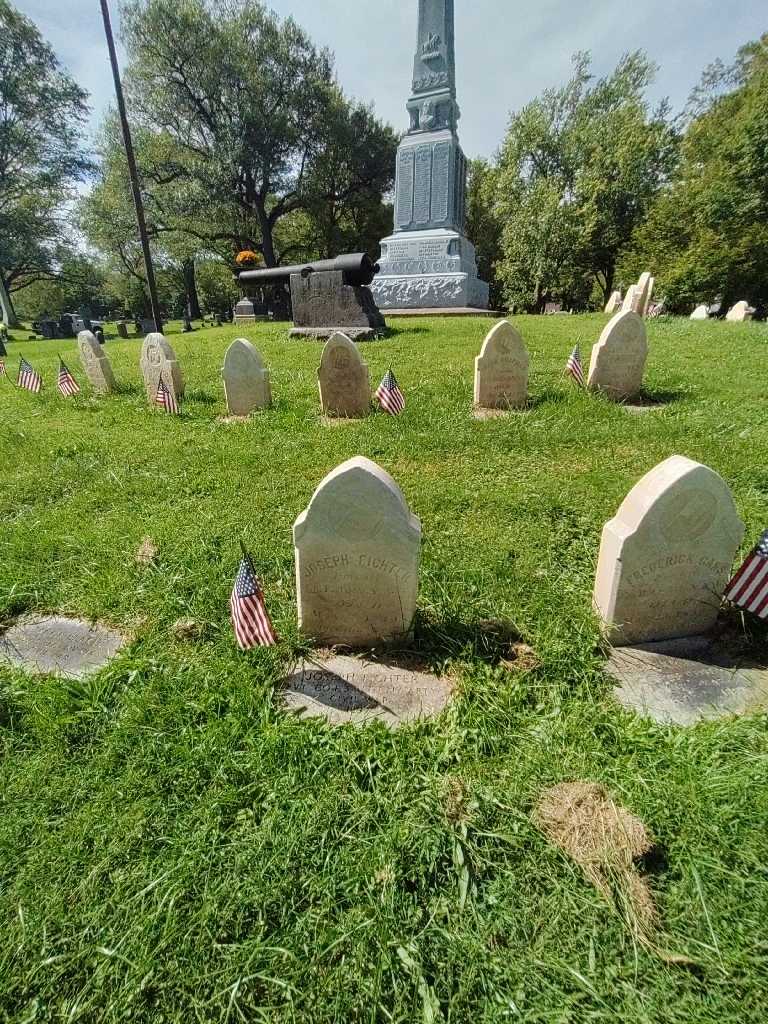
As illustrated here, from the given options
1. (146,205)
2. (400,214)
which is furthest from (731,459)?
(146,205)

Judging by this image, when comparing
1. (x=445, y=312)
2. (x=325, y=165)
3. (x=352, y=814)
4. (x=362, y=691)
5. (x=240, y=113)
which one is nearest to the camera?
(x=352, y=814)

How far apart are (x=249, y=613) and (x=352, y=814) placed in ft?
3.34

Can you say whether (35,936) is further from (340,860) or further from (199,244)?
(199,244)

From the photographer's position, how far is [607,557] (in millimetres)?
2461

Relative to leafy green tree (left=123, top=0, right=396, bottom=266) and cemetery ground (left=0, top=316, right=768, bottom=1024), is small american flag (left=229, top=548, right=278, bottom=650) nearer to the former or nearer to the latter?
cemetery ground (left=0, top=316, right=768, bottom=1024)

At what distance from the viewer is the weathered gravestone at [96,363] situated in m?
7.71

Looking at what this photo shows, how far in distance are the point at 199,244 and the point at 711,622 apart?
32.1m

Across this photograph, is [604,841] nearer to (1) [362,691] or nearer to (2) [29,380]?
(1) [362,691]

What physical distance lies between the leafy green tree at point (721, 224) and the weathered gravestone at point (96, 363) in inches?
804

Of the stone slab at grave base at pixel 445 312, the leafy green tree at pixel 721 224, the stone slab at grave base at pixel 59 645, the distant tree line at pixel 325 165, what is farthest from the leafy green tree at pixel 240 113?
the stone slab at grave base at pixel 59 645

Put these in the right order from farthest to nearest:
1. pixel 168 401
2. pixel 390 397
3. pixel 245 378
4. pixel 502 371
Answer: pixel 168 401
pixel 245 378
pixel 390 397
pixel 502 371

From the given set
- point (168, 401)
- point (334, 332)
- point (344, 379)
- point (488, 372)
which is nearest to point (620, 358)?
point (488, 372)

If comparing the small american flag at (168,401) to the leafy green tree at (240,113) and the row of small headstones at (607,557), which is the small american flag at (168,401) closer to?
the row of small headstones at (607,557)

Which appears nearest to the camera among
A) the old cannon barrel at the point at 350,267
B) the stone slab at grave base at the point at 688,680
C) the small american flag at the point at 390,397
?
the stone slab at grave base at the point at 688,680
